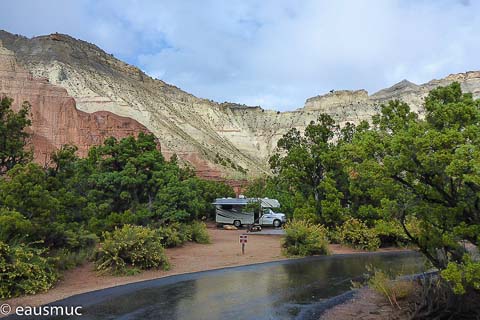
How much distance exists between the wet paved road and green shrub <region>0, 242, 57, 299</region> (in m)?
1.47

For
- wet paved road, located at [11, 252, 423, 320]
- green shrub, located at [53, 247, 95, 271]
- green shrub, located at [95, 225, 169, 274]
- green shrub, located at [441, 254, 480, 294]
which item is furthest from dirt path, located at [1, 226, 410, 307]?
green shrub, located at [441, 254, 480, 294]

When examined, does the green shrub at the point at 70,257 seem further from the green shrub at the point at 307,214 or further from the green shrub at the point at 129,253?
the green shrub at the point at 307,214

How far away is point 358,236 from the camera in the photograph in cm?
2450

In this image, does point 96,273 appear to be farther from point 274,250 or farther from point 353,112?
point 353,112

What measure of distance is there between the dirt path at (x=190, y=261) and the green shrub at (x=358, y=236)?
0.63m

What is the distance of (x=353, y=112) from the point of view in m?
97.8

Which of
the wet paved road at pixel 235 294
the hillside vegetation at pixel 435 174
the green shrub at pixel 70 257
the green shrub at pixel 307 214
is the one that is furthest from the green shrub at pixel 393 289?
the green shrub at pixel 307 214

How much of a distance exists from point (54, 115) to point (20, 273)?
60177 mm

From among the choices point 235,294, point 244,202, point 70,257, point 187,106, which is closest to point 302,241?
point 235,294

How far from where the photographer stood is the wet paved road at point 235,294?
10.8 meters

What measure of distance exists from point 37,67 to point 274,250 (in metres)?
64.1

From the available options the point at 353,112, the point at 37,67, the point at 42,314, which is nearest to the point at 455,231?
the point at 42,314

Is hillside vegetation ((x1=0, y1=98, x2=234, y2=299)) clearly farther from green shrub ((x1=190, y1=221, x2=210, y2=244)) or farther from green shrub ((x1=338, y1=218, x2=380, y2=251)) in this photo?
green shrub ((x1=338, y1=218, x2=380, y2=251))

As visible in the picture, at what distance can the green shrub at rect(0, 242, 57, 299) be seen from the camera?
12055 mm
